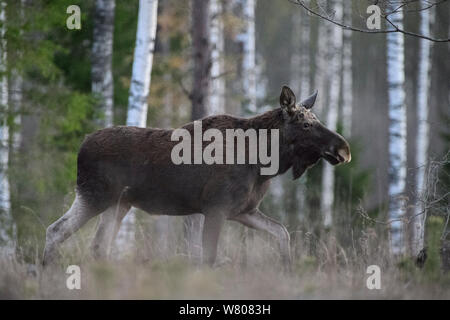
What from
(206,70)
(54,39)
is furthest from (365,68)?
(206,70)

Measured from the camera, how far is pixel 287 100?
24.9 ft

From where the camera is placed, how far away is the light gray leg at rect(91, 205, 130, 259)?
7.93 m

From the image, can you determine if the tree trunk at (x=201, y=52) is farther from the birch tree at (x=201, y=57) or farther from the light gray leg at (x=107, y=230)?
the light gray leg at (x=107, y=230)

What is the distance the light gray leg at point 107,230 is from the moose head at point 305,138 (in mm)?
2089

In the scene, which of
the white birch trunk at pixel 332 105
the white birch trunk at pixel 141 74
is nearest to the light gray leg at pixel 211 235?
the white birch trunk at pixel 141 74

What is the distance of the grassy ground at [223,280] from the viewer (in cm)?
573

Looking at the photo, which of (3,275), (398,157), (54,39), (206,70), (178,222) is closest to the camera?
(3,275)

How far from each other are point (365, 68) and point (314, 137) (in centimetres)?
4044

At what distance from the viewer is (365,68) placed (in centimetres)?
4662

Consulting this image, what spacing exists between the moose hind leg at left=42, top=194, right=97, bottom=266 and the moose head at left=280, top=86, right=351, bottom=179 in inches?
93.8

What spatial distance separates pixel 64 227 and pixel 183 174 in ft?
4.78

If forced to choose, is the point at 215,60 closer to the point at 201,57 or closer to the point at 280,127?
the point at 201,57
